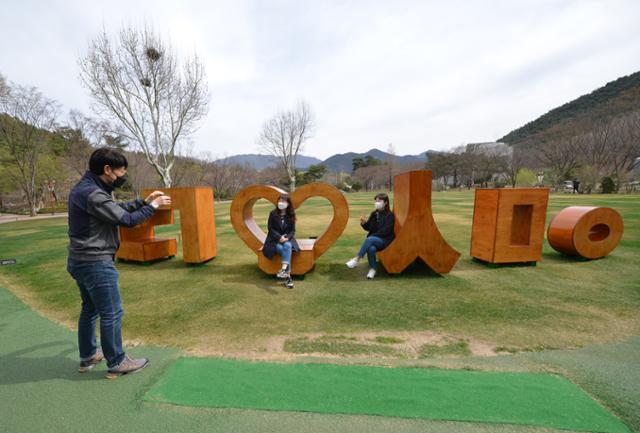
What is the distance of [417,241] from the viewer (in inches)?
214

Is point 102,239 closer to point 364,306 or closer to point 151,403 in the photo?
point 151,403

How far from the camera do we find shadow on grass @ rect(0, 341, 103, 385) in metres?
2.63

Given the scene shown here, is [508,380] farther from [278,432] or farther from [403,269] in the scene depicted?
[403,269]

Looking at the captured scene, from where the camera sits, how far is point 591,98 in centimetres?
7138

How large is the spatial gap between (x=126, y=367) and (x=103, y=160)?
198 cm

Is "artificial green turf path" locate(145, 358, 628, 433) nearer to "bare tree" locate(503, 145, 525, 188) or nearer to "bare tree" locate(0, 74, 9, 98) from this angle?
→ "bare tree" locate(0, 74, 9, 98)

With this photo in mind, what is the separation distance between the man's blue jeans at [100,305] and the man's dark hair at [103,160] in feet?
2.72

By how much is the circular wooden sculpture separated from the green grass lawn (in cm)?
29

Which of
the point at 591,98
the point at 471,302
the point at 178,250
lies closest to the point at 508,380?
the point at 471,302

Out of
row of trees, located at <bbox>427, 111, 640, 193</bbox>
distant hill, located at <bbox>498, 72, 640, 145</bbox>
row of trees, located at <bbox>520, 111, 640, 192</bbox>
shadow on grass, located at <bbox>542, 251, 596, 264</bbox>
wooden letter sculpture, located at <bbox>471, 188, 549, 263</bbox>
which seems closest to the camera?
wooden letter sculpture, located at <bbox>471, 188, 549, 263</bbox>

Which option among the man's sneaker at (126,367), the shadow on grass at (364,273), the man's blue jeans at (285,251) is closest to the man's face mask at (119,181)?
the man's sneaker at (126,367)

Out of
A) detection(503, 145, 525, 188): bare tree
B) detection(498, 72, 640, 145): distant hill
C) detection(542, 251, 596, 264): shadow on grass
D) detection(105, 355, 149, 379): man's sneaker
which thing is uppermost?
detection(498, 72, 640, 145): distant hill

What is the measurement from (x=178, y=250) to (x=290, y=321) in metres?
5.89

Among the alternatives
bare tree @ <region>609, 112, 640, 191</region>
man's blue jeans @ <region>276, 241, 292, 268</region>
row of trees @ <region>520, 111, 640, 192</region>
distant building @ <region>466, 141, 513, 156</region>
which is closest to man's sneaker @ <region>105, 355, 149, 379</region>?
man's blue jeans @ <region>276, 241, 292, 268</region>
